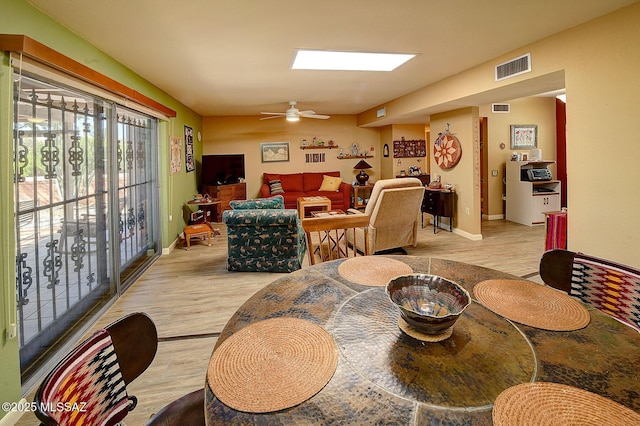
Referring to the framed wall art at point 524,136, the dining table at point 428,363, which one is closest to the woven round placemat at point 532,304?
the dining table at point 428,363

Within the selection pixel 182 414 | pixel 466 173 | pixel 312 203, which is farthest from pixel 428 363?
pixel 312 203

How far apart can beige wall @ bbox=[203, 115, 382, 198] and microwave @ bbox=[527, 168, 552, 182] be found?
3.52 meters

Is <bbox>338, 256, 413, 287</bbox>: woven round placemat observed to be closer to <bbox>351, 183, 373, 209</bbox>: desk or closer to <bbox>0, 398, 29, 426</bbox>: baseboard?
<bbox>0, 398, 29, 426</bbox>: baseboard

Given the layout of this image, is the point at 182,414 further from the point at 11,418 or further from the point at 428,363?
the point at 11,418

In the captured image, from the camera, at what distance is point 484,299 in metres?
1.24

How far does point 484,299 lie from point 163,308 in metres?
2.73

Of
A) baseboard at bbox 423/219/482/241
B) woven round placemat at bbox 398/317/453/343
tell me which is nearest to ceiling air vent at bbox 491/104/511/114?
baseboard at bbox 423/219/482/241

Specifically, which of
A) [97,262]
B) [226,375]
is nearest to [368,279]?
[226,375]

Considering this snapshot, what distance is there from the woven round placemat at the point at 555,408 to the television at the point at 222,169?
22.3 ft

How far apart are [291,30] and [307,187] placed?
529 centimetres

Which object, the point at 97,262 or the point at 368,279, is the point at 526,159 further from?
the point at 97,262

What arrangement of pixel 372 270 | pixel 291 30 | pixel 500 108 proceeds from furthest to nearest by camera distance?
pixel 500 108 → pixel 291 30 → pixel 372 270

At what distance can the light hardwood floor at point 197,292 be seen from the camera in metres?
1.96

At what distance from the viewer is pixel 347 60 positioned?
3.58 m
